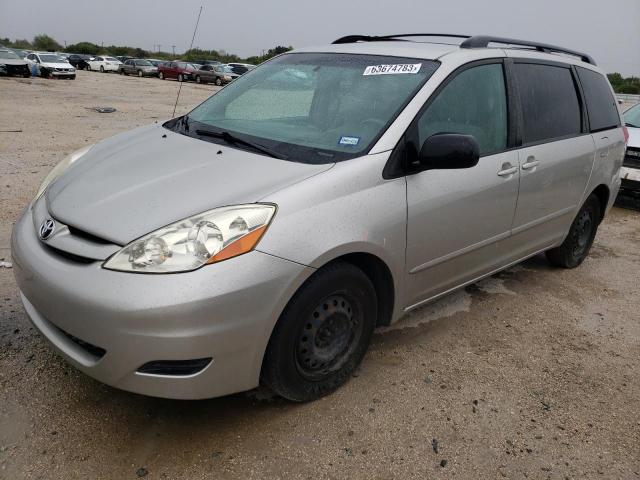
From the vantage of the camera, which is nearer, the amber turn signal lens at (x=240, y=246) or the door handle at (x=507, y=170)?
the amber turn signal lens at (x=240, y=246)

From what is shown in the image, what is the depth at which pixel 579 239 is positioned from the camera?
450 centimetres

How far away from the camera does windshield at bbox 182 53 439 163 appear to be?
266cm

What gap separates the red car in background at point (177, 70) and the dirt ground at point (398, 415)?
35.2 m

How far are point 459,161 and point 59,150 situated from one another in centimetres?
746

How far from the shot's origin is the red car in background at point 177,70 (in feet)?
120

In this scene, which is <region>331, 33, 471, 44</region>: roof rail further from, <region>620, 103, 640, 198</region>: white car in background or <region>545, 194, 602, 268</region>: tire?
<region>620, 103, 640, 198</region>: white car in background

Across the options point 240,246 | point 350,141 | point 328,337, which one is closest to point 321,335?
point 328,337

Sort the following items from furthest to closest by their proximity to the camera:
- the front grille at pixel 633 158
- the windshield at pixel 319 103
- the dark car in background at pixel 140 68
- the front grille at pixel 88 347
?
the dark car in background at pixel 140 68
the front grille at pixel 633 158
the windshield at pixel 319 103
the front grille at pixel 88 347

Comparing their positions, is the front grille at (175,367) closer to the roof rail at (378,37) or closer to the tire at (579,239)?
the roof rail at (378,37)

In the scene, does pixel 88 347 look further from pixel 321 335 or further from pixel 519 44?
pixel 519 44

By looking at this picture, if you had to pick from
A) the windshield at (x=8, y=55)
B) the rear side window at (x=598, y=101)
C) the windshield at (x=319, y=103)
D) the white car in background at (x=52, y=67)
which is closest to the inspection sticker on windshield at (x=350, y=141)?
the windshield at (x=319, y=103)

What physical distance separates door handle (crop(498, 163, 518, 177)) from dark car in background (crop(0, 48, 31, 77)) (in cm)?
2831

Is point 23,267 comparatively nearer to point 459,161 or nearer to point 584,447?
point 459,161

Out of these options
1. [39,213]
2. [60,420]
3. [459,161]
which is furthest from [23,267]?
[459,161]
